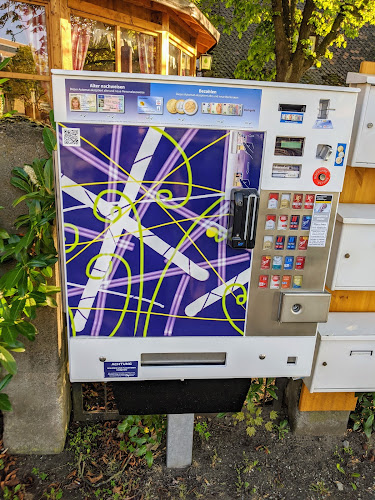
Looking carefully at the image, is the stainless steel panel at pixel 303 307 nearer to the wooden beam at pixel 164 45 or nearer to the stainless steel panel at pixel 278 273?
the stainless steel panel at pixel 278 273

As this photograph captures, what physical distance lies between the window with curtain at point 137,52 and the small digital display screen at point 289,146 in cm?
452

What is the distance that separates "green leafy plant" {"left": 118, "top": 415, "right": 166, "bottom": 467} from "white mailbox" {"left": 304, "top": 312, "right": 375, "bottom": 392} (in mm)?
1128

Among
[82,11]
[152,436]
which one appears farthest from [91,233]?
[82,11]

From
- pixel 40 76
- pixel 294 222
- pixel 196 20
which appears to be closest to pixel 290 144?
pixel 294 222

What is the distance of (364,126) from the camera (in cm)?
246

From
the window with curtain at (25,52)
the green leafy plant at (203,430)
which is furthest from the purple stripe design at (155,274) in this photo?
the window with curtain at (25,52)

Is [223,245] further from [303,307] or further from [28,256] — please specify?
[28,256]

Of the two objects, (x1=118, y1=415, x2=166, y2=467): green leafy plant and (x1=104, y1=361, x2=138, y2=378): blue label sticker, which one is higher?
(x1=104, y1=361, x2=138, y2=378): blue label sticker

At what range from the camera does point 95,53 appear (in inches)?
216

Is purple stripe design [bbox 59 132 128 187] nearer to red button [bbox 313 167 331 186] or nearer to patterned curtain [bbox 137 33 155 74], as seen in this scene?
red button [bbox 313 167 331 186]

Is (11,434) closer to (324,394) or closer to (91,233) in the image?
(91,233)

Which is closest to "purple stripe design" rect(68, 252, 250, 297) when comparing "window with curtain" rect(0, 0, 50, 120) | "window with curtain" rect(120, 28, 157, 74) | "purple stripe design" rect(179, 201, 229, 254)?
"purple stripe design" rect(179, 201, 229, 254)

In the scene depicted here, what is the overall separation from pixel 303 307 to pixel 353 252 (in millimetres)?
531

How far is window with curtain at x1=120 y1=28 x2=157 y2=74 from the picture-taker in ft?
19.0
